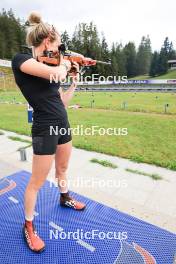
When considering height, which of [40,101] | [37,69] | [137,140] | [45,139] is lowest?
[137,140]

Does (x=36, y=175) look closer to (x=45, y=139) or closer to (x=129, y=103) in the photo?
(x=45, y=139)

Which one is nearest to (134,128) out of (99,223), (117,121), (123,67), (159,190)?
(117,121)

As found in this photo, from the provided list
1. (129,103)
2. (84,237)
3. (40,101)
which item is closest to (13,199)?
(84,237)

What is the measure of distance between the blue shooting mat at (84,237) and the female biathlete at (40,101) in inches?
6.2

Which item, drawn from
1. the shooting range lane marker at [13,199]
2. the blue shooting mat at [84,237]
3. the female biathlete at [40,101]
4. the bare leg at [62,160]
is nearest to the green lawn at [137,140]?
the blue shooting mat at [84,237]

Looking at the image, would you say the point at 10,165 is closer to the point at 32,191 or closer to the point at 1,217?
the point at 1,217

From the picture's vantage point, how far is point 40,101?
7.29 feet

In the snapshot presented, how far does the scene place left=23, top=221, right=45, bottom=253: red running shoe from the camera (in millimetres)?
2484

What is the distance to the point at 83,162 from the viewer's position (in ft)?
16.4

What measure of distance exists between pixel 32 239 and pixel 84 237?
1.88ft

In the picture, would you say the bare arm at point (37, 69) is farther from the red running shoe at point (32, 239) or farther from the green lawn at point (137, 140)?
the green lawn at point (137, 140)

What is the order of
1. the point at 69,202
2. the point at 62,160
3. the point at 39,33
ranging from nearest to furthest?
the point at 39,33 → the point at 62,160 → the point at 69,202

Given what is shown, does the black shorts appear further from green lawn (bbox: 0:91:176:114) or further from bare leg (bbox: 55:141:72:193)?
green lawn (bbox: 0:91:176:114)

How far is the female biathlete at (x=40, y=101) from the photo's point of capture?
2039 millimetres
